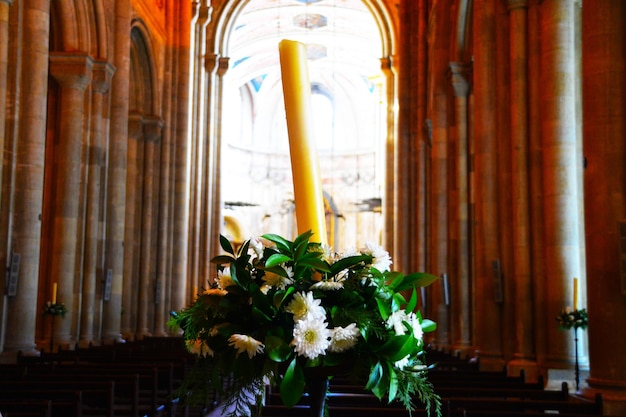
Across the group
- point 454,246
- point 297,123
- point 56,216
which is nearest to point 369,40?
point 454,246

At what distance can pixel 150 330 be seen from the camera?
91.4ft

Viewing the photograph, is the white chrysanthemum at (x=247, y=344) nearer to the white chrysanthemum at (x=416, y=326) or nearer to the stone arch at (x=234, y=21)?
the white chrysanthemum at (x=416, y=326)

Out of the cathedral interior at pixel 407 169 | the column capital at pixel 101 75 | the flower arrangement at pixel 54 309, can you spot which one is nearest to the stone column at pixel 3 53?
the cathedral interior at pixel 407 169

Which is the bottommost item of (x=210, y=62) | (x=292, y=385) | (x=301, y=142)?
(x=292, y=385)

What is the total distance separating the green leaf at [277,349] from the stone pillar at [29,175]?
45.3ft

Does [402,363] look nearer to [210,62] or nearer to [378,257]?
[378,257]

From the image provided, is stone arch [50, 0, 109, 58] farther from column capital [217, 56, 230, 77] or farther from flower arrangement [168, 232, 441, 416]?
flower arrangement [168, 232, 441, 416]

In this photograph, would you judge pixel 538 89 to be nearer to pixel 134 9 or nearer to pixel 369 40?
pixel 134 9

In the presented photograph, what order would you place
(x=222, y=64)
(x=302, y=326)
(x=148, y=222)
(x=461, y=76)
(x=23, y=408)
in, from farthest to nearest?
(x=222, y=64), (x=148, y=222), (x=461, y=76), (x=23, y=408), (x=302, y=326)

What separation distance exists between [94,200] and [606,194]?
14158mm

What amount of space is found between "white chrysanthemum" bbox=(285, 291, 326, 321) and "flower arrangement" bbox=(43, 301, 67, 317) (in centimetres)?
→ 1631

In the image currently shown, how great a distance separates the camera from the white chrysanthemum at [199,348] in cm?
289

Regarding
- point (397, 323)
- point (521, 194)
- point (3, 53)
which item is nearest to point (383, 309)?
point (397, 323)

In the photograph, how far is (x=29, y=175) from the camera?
15531 millimetres
